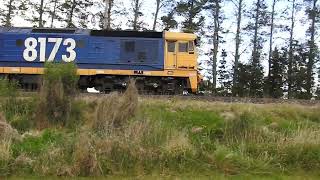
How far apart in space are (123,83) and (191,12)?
24.1 metres

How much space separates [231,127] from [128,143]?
3.08 metres

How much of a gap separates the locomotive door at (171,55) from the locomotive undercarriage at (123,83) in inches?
26.6

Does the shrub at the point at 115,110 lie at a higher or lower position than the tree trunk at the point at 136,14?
lower

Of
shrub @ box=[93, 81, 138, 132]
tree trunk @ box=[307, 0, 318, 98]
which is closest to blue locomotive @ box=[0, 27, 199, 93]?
shrub @ box=[93, 81, 138, 132]

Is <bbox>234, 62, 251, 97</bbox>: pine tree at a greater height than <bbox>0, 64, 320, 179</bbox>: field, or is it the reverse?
<bbox>234, 62, 251, 97</bbox>: pine tree

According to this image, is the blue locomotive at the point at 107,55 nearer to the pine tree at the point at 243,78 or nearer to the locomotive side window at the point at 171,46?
the locomotive side window at the point at 171,46

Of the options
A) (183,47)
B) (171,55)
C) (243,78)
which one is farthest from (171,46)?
(243,78)

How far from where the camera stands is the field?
10.9 metres

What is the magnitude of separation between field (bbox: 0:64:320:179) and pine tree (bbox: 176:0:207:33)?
102 ft

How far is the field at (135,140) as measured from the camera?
1091 cm

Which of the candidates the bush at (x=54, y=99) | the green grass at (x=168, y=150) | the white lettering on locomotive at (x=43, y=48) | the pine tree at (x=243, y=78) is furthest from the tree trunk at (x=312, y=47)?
the bush at (x=54, y=99)

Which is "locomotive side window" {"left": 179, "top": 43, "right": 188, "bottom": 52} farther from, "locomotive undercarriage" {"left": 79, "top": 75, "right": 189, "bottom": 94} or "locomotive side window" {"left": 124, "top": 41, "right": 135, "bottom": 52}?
"locomotive side window" {"left": 124, "top": 41, "right": 135, "bottom": 52}

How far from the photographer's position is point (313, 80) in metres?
46.6

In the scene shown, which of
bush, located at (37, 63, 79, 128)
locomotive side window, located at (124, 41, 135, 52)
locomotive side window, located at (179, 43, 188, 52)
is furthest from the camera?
locomotive side window, located at (179, 43, 188, 52)
